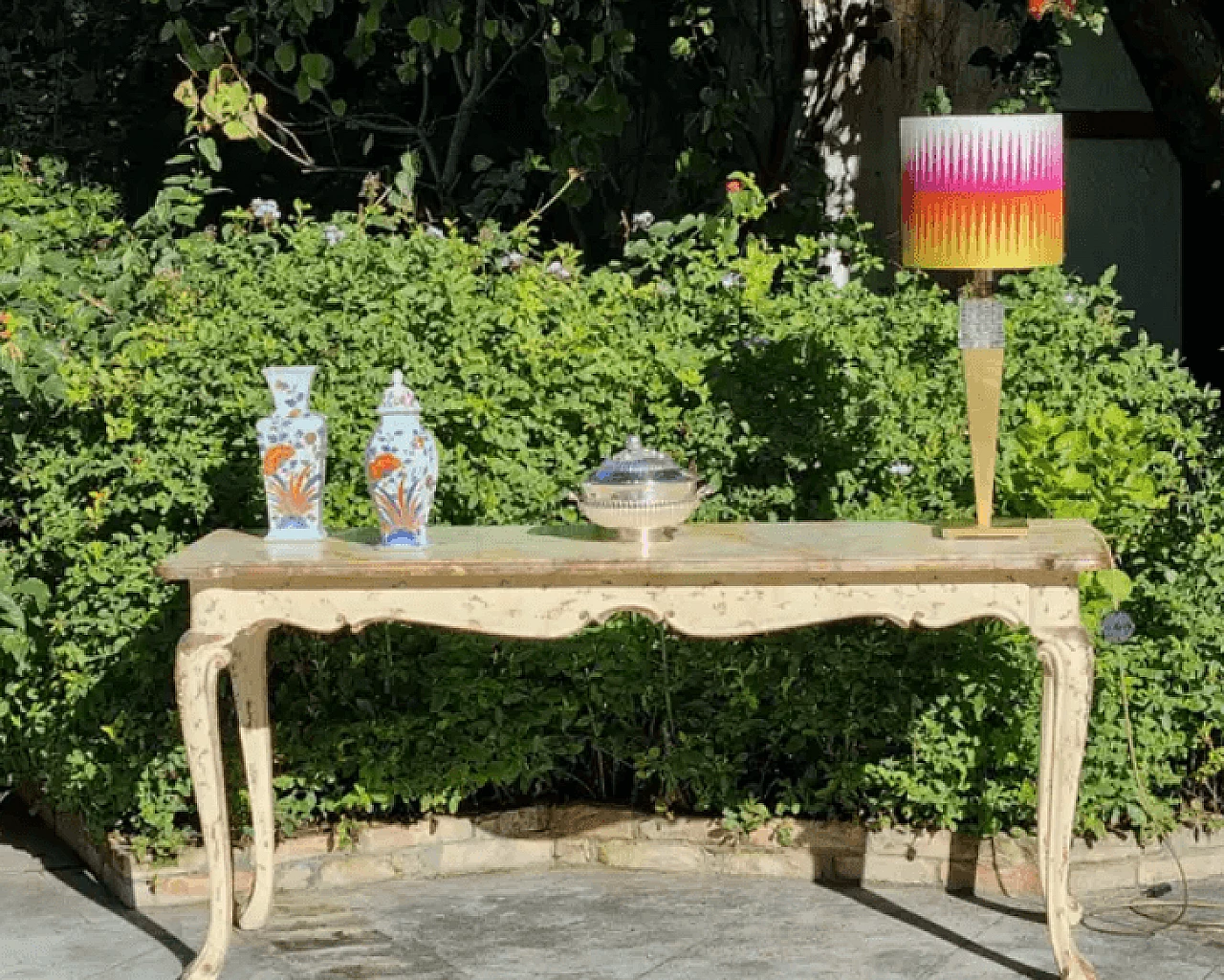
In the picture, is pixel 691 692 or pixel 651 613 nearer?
pixel 651 613

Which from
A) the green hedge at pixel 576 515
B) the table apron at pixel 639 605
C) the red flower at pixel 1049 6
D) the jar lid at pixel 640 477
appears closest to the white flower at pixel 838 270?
the red flower at pixel 1049 6

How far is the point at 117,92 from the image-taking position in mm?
9219

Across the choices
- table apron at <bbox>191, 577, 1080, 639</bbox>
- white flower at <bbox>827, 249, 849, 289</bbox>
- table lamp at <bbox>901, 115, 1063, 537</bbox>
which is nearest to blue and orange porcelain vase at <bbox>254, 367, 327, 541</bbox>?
table apron at <bbox>191, 577, 1080, 639</bbox>

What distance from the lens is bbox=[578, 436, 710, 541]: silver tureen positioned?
195 inches

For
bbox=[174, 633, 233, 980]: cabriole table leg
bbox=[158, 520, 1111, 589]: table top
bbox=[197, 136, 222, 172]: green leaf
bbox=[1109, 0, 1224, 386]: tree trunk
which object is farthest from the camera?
→ bbox=[197, 136, 222, 172]: green leaf

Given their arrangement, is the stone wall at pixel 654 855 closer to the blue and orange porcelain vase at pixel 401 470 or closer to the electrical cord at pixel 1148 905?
the electrical cord at pixel 1148 905

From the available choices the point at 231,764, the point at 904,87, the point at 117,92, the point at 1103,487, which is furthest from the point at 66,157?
the point at 1103,487

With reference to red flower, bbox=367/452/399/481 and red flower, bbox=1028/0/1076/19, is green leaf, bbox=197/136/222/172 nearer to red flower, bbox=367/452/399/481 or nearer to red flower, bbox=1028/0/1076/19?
red flower, bbox=1028/0/1076/19

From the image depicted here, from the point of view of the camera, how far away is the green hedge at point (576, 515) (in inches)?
217

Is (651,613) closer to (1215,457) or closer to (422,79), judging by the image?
(1215,457)

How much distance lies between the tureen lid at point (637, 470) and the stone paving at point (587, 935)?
3.24 feet

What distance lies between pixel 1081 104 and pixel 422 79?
2268 mm

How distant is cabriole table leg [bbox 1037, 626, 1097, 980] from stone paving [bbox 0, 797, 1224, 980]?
4.5 inches

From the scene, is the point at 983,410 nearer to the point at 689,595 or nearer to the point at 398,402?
the point at 689,595
